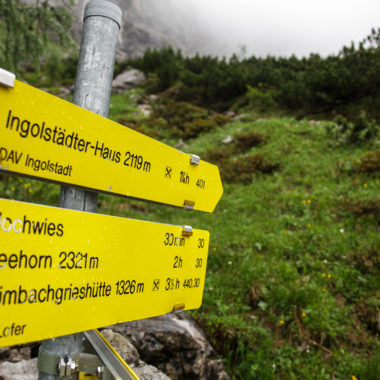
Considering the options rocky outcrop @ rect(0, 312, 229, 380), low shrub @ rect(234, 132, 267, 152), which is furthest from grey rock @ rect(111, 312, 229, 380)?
low shrub @ rect(234, 132, 267, 152)

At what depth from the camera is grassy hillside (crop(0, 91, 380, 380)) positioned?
3.59 meters

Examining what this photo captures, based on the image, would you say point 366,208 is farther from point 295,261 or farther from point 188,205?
point 188,205

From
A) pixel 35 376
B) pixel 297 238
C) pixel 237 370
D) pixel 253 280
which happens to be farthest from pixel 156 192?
pixel 297 238

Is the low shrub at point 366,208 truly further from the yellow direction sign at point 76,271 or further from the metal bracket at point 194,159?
the yellow direction sign at point 76,271

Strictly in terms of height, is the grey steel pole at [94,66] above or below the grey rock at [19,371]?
above

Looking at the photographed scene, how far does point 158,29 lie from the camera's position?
9819cm

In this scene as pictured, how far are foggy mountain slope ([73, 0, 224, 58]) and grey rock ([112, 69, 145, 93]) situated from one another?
131 feet

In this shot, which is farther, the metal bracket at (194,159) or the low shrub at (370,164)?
the low shrub at (370,164)

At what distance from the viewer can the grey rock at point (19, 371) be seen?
7.34 ft

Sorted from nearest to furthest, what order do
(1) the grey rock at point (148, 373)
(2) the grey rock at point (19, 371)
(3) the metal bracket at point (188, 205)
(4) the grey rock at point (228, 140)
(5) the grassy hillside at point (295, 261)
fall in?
1. (3) the metal bracket at point (188, 205)
2. (2) the grey rock at point (19, 371)
3. (1) the grey rock at point (148, 373)
4. (5) the grassy hillside at point (295, 261)
5. (4) the grey rock at point (228, 140)

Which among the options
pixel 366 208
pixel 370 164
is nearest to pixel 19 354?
pixel 366 208

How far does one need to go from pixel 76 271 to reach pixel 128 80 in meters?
25.7

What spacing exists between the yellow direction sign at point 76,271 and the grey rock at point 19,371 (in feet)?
4.53

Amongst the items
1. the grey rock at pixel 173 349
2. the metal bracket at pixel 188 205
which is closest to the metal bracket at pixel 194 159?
the metal bracket at pixel 188 205
